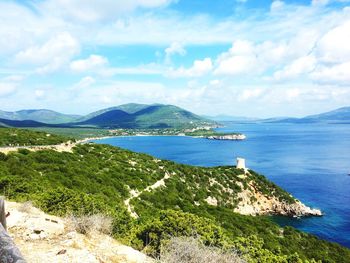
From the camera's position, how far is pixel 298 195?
8088cm

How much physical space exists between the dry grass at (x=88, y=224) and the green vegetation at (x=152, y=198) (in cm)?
196

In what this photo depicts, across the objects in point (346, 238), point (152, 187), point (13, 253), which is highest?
point (13, 253)

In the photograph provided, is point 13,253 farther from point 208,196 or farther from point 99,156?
point 208,196

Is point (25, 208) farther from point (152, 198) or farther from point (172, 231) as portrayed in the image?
point (152, 198)

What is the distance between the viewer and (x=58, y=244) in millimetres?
10781

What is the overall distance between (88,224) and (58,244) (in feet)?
7.02

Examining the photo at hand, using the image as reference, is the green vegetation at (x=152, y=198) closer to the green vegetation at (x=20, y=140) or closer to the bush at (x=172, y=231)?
the bush at (x=172, y=231)

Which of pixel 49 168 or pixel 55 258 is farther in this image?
pixel 49 168

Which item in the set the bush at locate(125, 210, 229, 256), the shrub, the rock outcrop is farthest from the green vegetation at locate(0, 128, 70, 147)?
the rock outcrop

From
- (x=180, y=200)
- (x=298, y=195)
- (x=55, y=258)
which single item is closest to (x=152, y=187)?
(x=180, y=200)

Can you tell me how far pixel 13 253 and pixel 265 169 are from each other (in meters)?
118

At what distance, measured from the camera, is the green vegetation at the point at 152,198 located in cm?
1669

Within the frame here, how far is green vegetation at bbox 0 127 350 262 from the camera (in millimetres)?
16688

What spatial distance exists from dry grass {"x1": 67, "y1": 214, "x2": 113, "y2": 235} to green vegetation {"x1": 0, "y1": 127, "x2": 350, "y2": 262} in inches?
77.3
